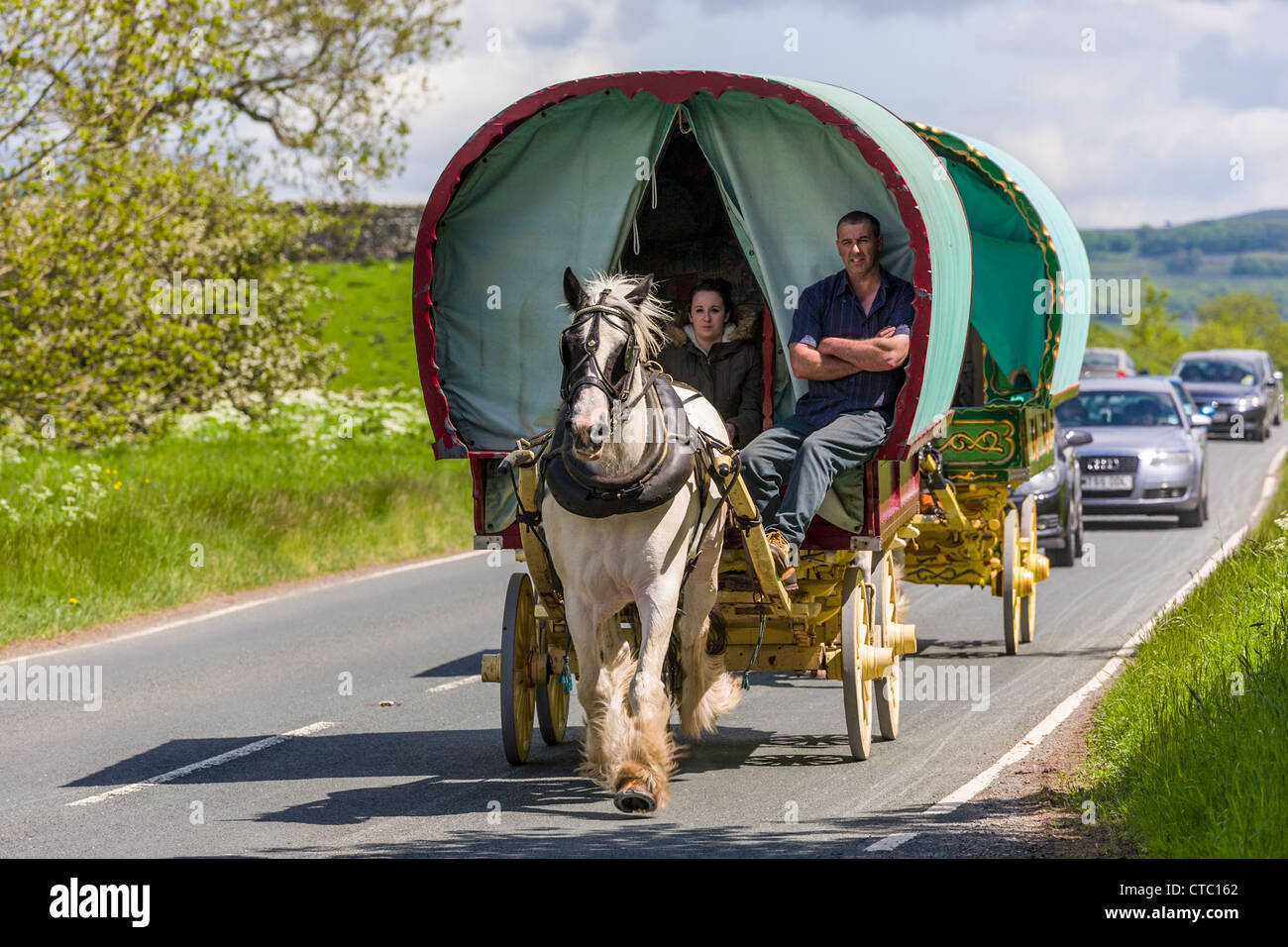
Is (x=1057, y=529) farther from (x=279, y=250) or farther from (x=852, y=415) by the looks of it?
(x=279, y=250)

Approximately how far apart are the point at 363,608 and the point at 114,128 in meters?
6.76

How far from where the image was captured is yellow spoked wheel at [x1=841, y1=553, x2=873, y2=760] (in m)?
8.95

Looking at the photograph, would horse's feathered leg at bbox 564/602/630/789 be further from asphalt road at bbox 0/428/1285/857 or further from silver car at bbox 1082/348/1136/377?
silver car at bbox 1082/348/1136/377

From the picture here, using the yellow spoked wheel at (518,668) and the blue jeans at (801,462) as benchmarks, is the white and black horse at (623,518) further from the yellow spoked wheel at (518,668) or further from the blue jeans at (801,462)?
the yellow spoked wheel at (518,668)

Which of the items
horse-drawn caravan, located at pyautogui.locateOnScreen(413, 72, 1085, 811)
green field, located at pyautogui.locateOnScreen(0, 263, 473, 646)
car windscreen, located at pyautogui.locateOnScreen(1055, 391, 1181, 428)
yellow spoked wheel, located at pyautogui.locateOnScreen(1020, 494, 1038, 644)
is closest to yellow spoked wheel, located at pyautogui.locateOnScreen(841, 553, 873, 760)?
horse-drawn caravan, located at pyautogui.locateOnScreen(413, 72, 1085, 811)

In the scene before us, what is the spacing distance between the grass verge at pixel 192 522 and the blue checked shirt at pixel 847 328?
23.9 feet

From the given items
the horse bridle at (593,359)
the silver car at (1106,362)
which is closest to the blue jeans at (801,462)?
the horse bridle at (593,359)

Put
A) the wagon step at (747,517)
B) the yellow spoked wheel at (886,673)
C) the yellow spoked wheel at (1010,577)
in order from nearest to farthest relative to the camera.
Answer: the wagon step at (747,517), the yellow spoked wheel at (886,673), the yellow spoked wheel at (1010,577)

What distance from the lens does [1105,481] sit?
70.4 feet

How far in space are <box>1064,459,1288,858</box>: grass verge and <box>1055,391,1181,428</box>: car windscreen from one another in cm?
1180

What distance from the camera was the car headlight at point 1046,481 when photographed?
1769 cm

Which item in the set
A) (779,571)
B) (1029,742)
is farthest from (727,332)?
(1029,742)

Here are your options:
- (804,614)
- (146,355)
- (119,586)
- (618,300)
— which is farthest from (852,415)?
(146,355)

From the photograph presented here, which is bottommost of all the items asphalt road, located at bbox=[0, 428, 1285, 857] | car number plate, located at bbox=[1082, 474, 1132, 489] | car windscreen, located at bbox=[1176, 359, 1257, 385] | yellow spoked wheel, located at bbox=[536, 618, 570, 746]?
asphalt road, located at bbox=[0, 428, 1285, 857]
